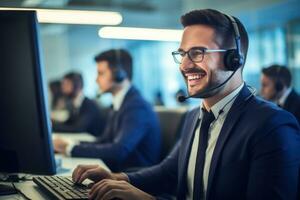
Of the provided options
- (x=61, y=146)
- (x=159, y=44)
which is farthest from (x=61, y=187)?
(x=159, y=44)

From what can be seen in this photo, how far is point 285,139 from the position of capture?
1.04 metres

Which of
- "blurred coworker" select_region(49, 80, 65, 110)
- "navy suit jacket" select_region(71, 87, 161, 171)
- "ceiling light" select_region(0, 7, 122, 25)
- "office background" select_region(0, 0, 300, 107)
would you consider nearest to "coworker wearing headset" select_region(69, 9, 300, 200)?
"navy suit jacket" select_region(71, 87, 161, 171)

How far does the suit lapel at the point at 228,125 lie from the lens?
112 cm

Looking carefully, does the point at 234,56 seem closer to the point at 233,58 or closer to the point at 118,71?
the point at 233,58

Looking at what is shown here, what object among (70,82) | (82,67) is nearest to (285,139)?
(70,82)

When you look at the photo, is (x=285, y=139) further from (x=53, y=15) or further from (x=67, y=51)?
(x=67, y=51)

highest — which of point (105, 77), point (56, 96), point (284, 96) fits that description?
point (105, 77)

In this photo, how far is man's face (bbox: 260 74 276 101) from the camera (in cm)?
284

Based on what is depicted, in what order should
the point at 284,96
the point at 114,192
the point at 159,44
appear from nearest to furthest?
1. the point at 114,192
2. the point at 284,96
3. the point at 159,44

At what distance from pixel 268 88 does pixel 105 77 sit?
1.16 meters

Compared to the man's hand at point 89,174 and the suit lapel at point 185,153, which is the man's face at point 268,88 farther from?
the man's hand at point 89,174

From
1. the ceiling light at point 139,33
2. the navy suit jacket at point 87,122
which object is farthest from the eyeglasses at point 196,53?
the navy suit jacket at point 87,122

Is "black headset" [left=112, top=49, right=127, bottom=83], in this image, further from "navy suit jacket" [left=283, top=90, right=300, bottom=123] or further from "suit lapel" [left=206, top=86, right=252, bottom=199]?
"suit lapel" [left=206, top=86, right=252, bottom=199]

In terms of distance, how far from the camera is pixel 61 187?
44.3 inches
